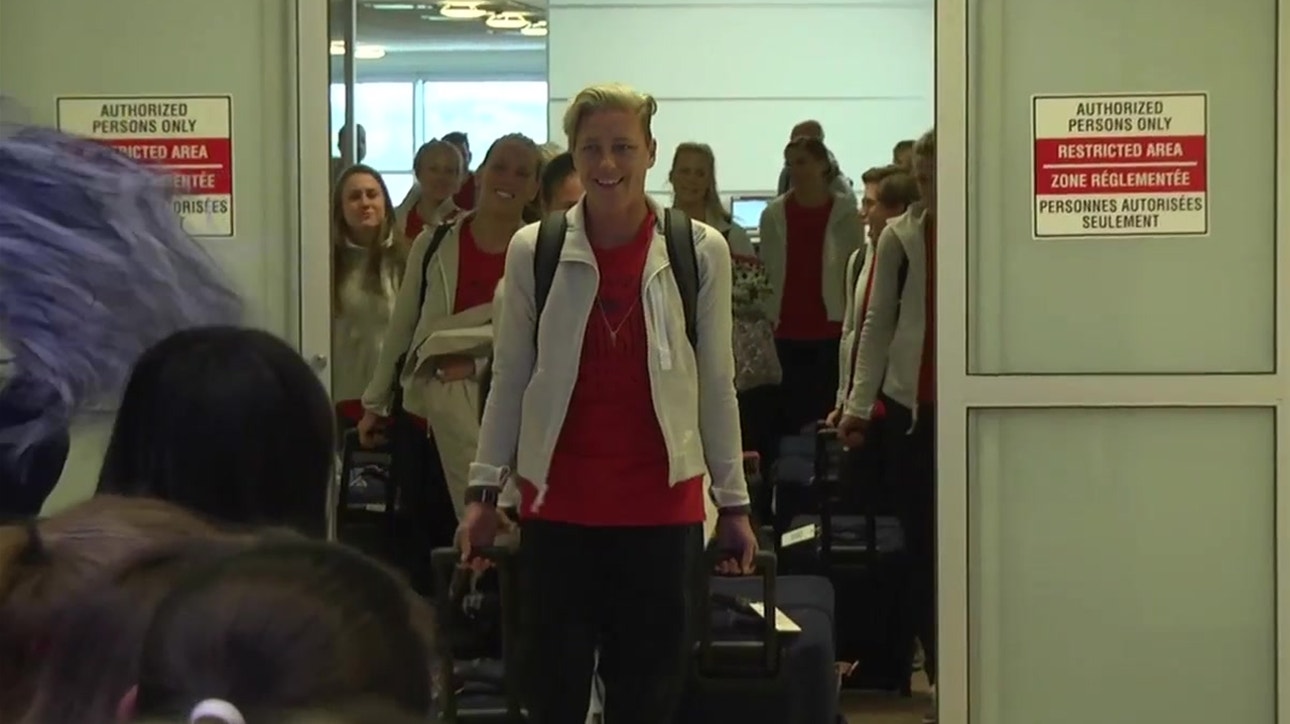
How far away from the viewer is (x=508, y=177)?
453 centimetres

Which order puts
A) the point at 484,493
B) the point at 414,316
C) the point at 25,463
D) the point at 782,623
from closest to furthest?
the point at 25,463, the point at 484,493, the point at 782,623, the point at 414,316

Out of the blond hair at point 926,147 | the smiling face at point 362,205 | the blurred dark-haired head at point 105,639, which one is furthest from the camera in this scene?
the smiling face at point 362,205

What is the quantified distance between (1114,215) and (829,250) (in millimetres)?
2148

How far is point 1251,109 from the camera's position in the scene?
4.00m

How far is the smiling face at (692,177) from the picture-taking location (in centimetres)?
575

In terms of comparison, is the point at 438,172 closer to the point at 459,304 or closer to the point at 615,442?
the point at 459,304

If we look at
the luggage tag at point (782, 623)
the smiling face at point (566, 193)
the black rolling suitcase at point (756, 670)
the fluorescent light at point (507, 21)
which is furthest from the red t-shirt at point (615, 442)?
the fluorescent light at point (507, 21)

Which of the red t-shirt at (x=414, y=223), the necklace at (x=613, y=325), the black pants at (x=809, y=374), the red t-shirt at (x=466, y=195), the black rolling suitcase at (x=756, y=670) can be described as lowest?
the black rolling suitcase at (x=756, y=670)

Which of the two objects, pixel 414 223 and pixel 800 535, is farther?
pixel 414 223

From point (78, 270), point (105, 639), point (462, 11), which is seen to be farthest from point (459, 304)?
point (462, 11)

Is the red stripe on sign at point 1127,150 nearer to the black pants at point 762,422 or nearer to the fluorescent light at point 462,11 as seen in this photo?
the black pants at point 762,422

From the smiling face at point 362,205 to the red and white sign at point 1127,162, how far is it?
2065 millimetres

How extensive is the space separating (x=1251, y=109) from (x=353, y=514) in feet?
8.08

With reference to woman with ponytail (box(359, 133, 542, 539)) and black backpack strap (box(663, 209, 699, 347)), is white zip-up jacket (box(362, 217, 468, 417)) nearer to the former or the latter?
woman with ponytail (box(359, 133, 542, 539))
